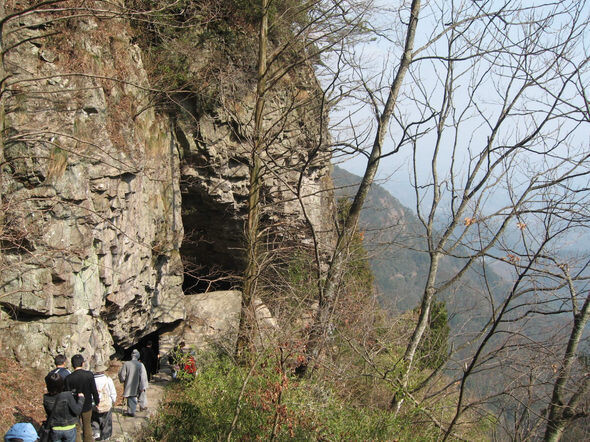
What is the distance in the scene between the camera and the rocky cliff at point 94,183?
756 cm

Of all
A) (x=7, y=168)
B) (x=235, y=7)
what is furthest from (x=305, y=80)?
(x=7, y=168)

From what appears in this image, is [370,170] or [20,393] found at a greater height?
[370,170]

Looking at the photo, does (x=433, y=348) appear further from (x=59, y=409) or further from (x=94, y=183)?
(x=94, y=183)

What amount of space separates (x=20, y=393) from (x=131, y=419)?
202cm

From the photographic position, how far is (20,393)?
718 cm

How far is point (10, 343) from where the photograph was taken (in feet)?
24.8

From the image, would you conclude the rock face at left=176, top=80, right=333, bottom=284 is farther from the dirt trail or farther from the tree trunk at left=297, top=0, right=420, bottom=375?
the dirt trail

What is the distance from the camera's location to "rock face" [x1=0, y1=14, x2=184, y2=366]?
24.8 ft

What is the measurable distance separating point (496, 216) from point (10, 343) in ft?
25.7

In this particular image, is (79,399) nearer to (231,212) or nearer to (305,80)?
(231,212)

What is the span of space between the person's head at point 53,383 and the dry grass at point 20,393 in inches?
→ 57.6

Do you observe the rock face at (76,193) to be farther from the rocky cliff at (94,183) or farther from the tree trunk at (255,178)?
the tree trunk at (255,178)

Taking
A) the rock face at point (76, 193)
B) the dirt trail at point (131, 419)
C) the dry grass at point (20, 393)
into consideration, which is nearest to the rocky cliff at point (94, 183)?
A: the rock face at point (76, 193)

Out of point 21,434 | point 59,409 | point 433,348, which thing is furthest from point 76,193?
point 433,348
